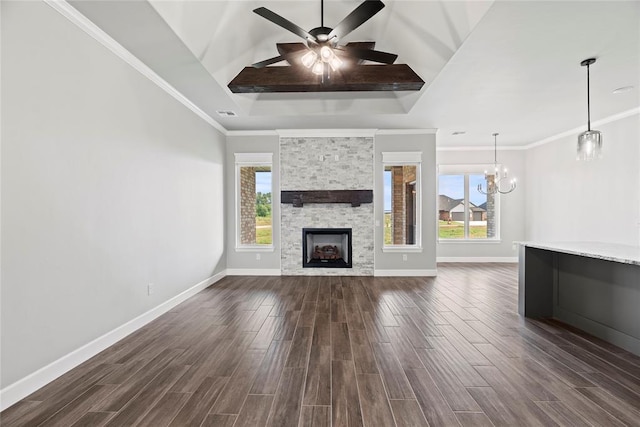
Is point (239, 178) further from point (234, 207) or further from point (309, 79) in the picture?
point (309, 79)

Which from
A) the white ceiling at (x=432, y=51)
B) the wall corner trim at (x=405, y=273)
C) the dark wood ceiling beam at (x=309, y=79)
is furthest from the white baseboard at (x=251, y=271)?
the dark wood ceiling beam at (x=309, y=79)

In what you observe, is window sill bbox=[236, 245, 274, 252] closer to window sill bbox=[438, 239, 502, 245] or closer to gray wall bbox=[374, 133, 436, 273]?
gray wall bbox=[374, 133, 436, 273]

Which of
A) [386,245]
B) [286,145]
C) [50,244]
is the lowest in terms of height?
[386,245]

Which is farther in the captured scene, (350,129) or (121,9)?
(350,129)

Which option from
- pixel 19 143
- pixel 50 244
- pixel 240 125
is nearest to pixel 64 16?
pixel 19 143

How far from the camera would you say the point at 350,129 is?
18.9ft

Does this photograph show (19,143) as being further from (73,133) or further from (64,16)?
(64,16)

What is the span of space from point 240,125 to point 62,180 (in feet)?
11.8

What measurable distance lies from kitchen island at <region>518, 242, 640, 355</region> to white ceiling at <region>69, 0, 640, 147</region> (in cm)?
202

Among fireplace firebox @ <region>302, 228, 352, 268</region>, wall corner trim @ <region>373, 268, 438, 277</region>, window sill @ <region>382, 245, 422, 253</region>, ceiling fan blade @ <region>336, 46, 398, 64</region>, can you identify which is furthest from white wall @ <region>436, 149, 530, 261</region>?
ceiling fan blade @ <region>336, 46, 398, 64</region>

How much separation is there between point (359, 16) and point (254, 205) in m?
4.38

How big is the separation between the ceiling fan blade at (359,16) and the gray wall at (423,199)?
3.60 metres

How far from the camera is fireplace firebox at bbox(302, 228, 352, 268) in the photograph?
5.91 m

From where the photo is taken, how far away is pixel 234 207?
19.6ft
